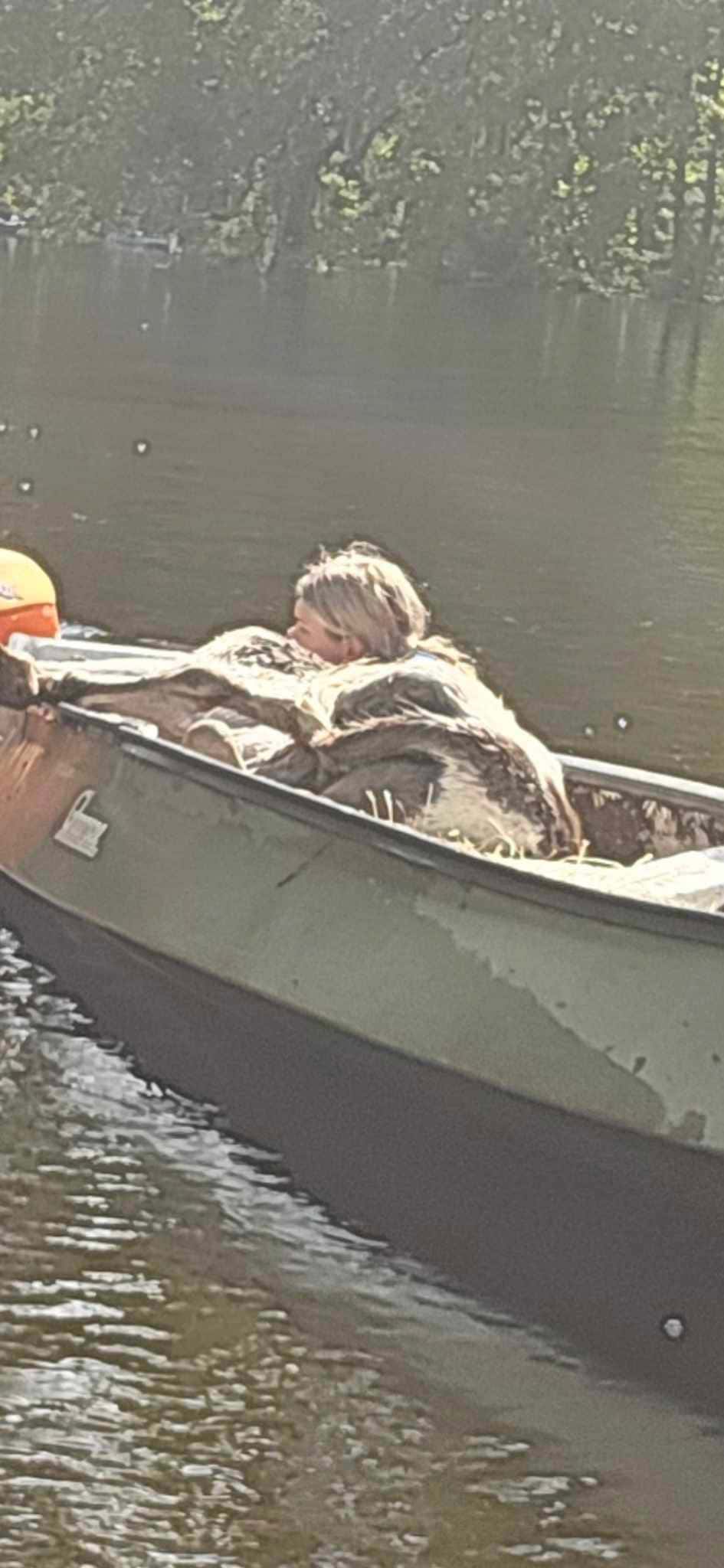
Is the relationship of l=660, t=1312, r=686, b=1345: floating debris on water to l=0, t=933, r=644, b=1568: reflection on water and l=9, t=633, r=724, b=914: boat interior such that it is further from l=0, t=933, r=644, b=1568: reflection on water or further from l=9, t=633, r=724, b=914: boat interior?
l=9, t=633, r=724, b=914: boat interior

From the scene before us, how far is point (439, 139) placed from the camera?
84.7 metres

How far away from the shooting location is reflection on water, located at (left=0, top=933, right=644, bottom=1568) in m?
6.23

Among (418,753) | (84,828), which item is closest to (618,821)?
(418,753)

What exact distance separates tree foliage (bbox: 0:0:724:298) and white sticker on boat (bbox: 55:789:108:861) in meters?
70.1

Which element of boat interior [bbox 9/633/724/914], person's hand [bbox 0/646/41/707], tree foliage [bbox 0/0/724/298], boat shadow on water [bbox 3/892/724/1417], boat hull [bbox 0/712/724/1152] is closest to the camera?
boat hull [bbox 0/712/724/1152]

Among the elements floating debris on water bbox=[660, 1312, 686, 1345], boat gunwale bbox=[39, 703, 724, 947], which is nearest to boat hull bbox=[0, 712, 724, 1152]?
boat gunwale bbox=[39, 703, 724, 947]

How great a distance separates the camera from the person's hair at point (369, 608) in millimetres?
8789

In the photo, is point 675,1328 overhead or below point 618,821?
below

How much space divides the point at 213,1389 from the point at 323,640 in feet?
9.02

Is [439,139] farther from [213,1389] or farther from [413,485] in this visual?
[213,1389]

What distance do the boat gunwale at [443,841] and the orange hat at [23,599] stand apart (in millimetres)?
1773

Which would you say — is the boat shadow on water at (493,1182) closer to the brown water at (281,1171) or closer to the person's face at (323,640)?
the brown water at (281,1171)

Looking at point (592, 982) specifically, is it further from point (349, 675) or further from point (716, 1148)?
point (349, 675)

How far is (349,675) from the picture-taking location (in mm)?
8523
